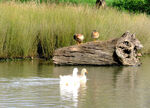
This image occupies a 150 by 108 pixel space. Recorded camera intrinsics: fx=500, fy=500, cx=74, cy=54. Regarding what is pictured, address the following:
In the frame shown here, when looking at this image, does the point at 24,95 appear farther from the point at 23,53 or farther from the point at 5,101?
the point at 23,53

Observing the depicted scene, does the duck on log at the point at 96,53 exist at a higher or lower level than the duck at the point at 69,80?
higher

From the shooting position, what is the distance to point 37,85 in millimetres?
15109

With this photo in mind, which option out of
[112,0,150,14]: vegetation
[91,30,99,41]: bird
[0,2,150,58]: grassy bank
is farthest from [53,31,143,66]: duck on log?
[112,0,150,14]: vegetation

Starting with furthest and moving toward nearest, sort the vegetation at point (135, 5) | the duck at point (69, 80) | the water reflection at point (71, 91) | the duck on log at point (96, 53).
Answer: the vegetation at point (135, 5), the duck on log at point (96, 53), the duck at point (69, 80), the water reflection at point (71, 91)

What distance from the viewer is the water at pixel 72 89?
40.7 ft

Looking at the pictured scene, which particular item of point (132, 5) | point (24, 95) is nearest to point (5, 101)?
point (24, 95)

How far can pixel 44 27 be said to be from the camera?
23.2 metres

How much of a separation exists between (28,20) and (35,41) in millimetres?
1046

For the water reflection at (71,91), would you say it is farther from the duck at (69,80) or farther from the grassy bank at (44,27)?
the grassy bank at (44,27)

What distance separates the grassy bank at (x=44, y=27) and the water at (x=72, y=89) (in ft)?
7.54

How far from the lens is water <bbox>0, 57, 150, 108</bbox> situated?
1240cm

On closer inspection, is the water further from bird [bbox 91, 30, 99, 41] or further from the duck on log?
bird [bbox 91, 30, 99, 41]

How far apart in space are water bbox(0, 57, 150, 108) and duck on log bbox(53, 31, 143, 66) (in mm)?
451

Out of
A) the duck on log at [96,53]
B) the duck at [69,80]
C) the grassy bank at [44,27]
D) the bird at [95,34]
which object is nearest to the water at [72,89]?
the duck at [69,80]
